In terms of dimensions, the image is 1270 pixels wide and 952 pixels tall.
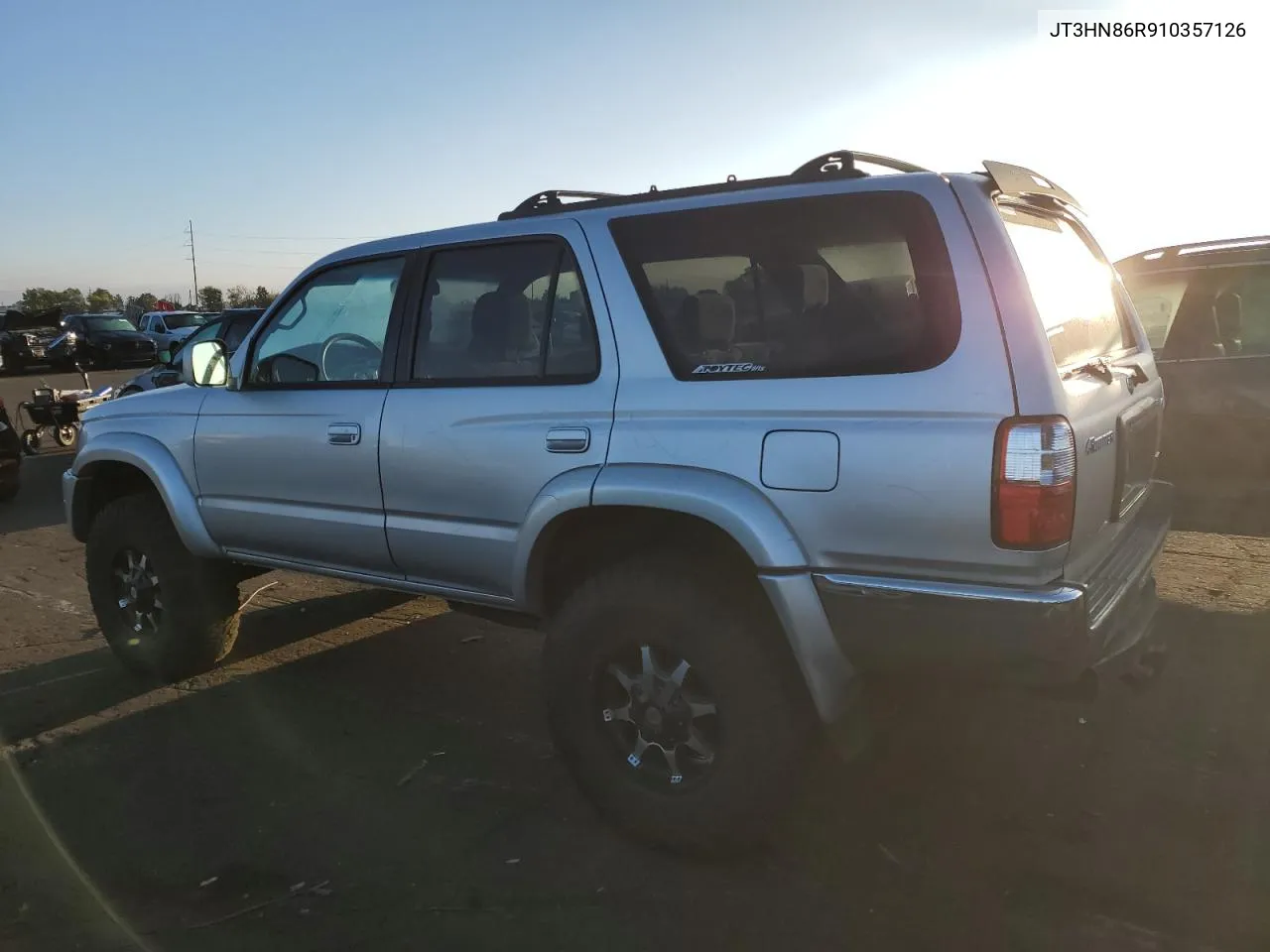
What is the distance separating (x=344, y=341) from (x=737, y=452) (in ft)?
6.44

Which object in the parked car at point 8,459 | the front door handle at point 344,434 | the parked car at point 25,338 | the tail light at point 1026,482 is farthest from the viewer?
the parked car at point 25,338

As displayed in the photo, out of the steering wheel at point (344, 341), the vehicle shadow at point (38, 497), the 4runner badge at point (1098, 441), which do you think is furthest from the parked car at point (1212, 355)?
the vehicle shadow at point (38, 497)

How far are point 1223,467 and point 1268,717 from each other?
2.93 m

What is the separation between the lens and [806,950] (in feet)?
8.27

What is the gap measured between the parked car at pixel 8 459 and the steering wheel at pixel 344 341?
269 inches

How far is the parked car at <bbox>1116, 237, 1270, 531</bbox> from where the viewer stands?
5977mm

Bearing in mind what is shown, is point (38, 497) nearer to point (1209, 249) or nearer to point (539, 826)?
point (539, 826)

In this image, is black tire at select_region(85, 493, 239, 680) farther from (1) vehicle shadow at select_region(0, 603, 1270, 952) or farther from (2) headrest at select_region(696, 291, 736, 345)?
(2) headrest at select_region(696, 291, 736, 345)

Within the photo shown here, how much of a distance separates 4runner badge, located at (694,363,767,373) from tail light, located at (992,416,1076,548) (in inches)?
27.4

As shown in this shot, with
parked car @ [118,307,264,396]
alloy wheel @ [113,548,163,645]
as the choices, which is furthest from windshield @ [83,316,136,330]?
alloy wheel @ [113,548,163,645]

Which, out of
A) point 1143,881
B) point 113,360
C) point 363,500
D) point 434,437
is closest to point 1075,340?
point 1143,881

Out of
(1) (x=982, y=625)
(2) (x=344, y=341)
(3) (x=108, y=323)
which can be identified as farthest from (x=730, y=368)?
(3) (x=108, y=323)

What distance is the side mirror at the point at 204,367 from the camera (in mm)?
4195

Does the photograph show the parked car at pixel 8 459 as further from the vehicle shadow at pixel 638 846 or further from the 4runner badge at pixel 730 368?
the 4runner badge at pixel 730 368
